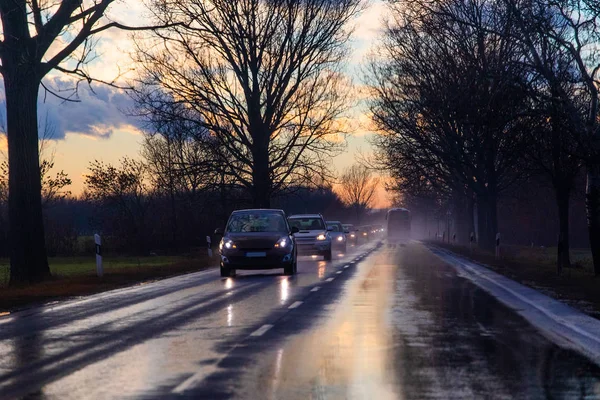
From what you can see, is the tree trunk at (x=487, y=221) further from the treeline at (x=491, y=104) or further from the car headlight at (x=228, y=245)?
the car headlight at (x=228, y=245)

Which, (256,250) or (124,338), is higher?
(256,250)

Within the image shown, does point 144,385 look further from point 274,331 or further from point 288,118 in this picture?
point 288,118

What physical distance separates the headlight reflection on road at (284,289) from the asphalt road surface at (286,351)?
0.63 feet

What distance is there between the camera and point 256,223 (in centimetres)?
2583

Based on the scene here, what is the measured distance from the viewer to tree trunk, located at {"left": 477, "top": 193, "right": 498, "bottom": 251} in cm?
4853

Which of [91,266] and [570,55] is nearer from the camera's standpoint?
[570,55]

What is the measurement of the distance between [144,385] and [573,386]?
3.70 m

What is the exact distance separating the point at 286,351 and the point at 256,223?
16.1m

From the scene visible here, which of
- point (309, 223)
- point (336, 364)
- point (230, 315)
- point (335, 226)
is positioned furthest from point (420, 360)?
point (335, 226)

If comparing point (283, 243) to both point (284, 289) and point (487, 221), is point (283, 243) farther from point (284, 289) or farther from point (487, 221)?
point (487, 221)

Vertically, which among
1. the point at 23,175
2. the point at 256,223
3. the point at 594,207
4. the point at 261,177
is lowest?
the point at 256,223

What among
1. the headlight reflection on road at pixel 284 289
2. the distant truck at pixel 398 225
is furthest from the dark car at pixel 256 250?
the distant truck at pixel 398 225

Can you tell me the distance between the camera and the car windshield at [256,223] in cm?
2561

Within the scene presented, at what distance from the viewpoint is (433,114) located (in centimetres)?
4272
